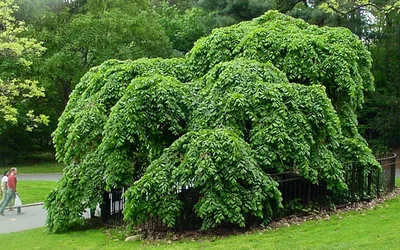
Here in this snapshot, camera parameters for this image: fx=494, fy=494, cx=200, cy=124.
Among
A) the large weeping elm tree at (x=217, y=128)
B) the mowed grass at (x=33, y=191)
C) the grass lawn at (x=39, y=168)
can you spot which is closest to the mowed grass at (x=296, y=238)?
the large weeping elm tree at (x=217, y=128)

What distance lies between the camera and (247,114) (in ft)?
36.1

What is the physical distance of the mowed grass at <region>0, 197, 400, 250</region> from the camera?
859 centimetres

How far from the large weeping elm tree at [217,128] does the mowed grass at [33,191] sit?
605 cm

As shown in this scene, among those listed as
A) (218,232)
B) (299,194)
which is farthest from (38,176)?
(218,232)

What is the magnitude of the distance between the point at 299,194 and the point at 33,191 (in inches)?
485

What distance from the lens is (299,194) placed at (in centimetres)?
1162

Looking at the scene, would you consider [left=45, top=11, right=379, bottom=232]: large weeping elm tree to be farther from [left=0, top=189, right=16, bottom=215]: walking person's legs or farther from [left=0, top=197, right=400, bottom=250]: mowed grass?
[left=0, top=189, right=16, bottom=215]: walking person's legs

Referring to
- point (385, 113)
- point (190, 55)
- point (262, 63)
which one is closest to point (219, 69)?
point (262, 63)

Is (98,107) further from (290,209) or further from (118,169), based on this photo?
(290,209)

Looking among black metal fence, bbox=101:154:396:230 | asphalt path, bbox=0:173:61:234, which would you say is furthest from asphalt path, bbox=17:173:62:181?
black metal fence, bbox=101:154:396:230

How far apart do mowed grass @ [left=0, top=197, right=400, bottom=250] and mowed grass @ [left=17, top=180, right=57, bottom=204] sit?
250 inches

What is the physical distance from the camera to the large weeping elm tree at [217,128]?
9977mm

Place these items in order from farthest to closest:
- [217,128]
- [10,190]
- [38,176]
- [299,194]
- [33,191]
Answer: [38,176]
[33,191]
[10,190]
[299,194]
[217,128]

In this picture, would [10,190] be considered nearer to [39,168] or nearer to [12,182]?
[12,182]
